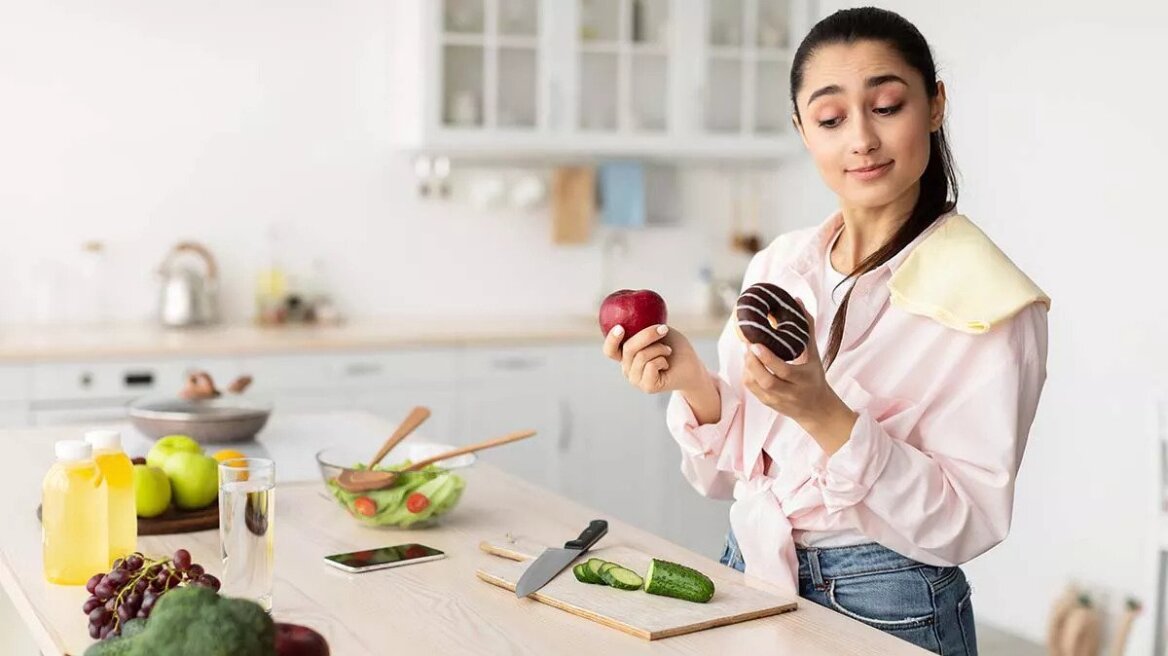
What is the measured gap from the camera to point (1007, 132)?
4461 mm

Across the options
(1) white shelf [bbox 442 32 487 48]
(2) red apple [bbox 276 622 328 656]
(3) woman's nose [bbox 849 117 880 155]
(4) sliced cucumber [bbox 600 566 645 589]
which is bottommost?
(4) sliced cucumber [bbox 600 566 645 589]

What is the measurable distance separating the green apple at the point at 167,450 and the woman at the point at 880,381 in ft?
2.52

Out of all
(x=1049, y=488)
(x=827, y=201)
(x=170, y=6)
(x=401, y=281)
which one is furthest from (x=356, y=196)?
(x=1049, y=488)

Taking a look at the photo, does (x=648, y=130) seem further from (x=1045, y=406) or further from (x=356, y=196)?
(x=1045, y=406)

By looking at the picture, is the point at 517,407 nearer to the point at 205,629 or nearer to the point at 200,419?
the point at 200,419

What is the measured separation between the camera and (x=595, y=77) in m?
4.98

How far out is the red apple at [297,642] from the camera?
1.29 meters

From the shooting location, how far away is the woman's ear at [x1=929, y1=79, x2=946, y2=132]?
1.84m

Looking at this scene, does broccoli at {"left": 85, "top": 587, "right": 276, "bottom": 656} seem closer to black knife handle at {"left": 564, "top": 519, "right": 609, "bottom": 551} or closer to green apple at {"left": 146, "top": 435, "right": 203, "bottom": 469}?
black knife handle at {"left": 564, "top": 519, "right": 609, "bottom": 551}

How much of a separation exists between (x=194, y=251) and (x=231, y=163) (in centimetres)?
33

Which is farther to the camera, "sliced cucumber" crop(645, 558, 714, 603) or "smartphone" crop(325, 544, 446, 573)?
A: "smartphone" crop(325, 544, 446, 573)

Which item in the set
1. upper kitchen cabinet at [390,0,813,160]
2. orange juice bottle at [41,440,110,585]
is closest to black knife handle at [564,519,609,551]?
orange juice bottle at [41,440,110,585]

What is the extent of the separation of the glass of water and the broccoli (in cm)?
38

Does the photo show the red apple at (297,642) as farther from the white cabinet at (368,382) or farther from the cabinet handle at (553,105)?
the cabinet handle at (553,105)
